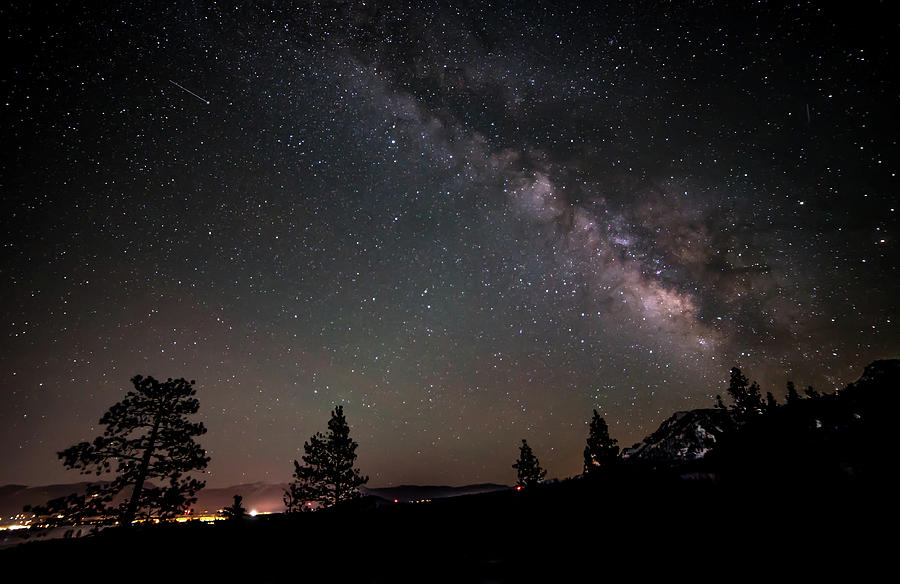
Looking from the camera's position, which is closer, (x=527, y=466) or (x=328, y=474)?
(x=328, y=474)

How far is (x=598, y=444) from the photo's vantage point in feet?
210

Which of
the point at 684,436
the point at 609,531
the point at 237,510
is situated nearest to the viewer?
the point at 609,531

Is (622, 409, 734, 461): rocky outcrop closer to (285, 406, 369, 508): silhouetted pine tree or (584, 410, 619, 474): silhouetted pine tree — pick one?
(584, 410, 619, 474): silhouetted pine tree

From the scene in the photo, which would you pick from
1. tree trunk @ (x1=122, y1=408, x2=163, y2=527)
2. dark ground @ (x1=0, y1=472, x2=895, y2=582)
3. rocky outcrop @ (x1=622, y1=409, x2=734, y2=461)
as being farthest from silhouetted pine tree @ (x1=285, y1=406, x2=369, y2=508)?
rocky outcrop @ (x1=622, y1=409, x2=734, y2=461)

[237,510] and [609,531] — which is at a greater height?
[609,531]

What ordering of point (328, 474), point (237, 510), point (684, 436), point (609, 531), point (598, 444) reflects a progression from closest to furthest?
point (609, 531), point (237, 510), point (328, 474), point (598, 444), point (684, 436)

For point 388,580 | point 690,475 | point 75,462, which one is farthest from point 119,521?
point 690,475

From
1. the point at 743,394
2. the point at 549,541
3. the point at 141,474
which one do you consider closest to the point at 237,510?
the point at 141,474

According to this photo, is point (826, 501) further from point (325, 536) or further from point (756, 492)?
point (325, 536)

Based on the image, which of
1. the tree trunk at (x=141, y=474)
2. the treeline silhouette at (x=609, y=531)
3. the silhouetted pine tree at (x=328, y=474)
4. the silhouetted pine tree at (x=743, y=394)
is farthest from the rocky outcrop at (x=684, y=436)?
the treeline silhouette at (x=609, y=531)

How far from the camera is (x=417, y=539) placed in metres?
3.53

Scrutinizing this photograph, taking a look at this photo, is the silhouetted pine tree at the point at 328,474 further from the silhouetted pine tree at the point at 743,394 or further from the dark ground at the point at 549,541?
the silhouetted pine tree at the point at 743,394

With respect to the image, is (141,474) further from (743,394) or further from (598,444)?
Answer: (743,394)

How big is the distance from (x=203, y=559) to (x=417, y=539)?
198 cm
